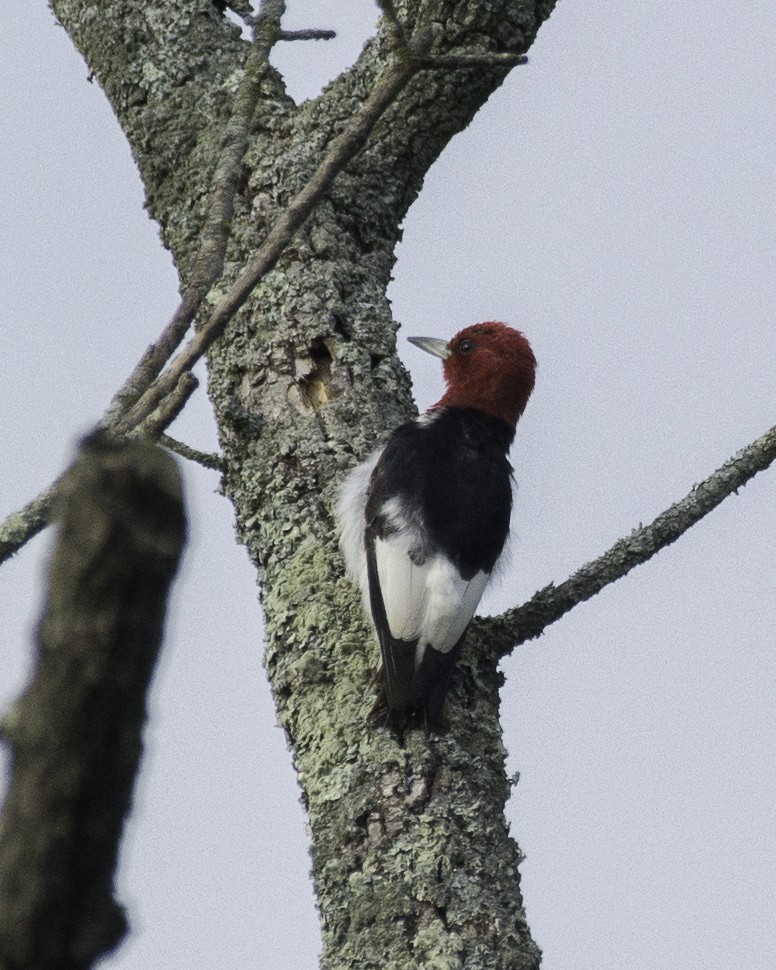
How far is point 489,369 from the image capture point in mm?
4961

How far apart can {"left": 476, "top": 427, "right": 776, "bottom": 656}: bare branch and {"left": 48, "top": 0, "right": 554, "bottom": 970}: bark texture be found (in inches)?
3.9

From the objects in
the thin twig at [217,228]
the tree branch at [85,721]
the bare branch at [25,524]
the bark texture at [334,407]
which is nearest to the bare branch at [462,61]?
the bark texture at [334,407]

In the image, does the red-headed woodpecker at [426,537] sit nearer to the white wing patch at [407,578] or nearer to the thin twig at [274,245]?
the white wing patch at [407,578]

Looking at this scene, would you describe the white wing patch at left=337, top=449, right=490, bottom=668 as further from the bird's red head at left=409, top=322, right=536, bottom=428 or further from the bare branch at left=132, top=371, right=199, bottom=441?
the bare branch at left=132, top=371, right=199, bottom=441

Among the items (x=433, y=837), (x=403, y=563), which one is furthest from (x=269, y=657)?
(x=433, y=837)

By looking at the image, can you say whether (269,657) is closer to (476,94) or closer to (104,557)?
(476,94)

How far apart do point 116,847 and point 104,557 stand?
230mm

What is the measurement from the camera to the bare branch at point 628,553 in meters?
3.42

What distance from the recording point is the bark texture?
2787 millimetres

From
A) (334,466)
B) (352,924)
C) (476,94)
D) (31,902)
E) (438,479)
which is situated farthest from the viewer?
(476,94)

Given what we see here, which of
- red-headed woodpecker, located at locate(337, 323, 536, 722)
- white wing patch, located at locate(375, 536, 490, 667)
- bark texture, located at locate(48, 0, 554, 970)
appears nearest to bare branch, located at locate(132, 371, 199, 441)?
bark texture, located at locate(48, 0, 554, 970)

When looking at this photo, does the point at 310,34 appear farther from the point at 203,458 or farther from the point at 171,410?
the point at 171,410

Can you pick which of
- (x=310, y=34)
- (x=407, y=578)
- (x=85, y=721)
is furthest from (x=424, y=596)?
(x=85, y=721)

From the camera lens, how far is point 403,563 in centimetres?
377
